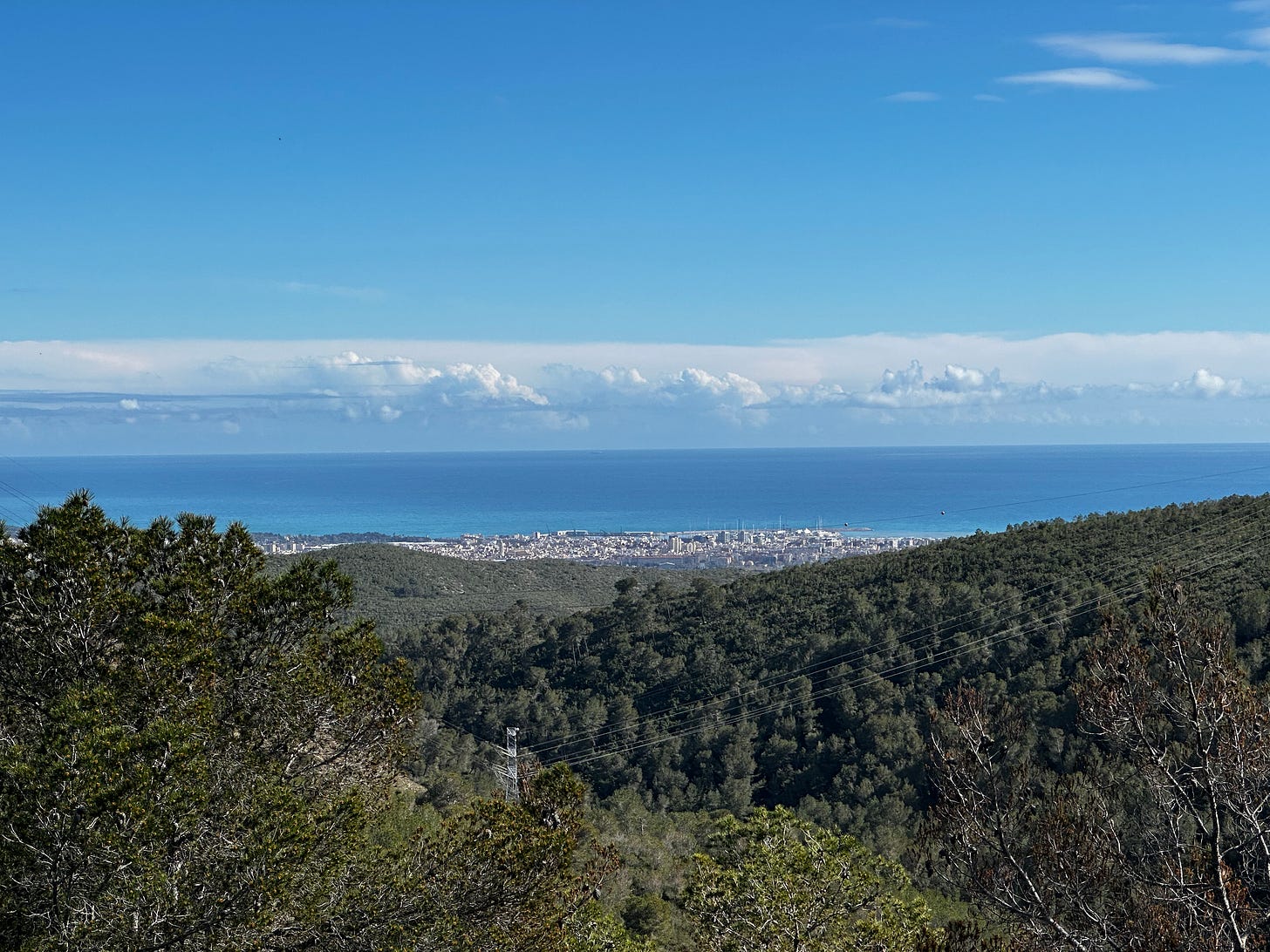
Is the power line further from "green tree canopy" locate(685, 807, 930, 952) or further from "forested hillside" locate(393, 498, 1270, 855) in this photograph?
"green tree canopy" locate(685, 807, 930, 952)

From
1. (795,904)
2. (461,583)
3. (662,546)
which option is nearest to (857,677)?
(795,904)

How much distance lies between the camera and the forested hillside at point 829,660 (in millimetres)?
28359

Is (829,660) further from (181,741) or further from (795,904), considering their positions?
(181,741)

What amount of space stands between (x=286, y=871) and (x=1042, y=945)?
4.43m

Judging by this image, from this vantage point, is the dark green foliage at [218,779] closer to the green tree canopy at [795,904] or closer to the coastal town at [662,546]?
the green tree canopy at [795,904]

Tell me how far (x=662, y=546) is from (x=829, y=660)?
7100 centimetres

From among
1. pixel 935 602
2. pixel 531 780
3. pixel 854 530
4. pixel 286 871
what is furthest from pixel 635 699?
pixel 854 530

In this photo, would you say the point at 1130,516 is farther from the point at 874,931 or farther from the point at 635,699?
the point at 874,931

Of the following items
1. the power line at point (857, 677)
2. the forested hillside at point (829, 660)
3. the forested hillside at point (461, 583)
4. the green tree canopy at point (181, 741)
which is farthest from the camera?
the forested hillside at point (461, 583)

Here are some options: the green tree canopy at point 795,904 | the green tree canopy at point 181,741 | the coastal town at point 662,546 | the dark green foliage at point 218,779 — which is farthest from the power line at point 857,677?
the coastal town at point 662,546

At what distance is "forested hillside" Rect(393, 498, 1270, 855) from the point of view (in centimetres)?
2836

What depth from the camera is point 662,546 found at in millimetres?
105125

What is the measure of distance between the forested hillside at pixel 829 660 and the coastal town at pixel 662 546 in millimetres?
38656

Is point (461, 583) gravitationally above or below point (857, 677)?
below
